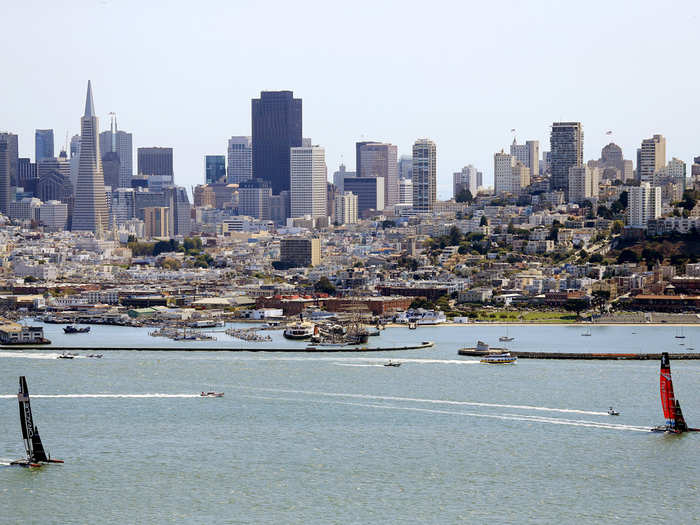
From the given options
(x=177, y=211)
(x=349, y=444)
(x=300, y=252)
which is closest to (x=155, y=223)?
(x=177, y=211)

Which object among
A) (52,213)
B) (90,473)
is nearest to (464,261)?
(90,473)

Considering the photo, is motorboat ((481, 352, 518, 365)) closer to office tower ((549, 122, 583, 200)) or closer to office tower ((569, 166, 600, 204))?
office tower ((569, 166, 600, 204))

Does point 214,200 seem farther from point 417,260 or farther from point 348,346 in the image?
point 348,346

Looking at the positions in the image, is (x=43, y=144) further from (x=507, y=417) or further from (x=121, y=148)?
(x=507, y=417)

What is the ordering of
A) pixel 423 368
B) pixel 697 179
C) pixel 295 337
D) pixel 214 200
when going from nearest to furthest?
pixel 423 368
pixel 295 337
pixel 697 179
pixel 214 200

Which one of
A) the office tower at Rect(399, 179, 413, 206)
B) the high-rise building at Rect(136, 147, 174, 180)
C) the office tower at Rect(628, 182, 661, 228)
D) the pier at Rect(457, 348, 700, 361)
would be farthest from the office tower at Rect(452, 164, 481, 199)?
the pier at Rect(457, 348, 700, 361)
